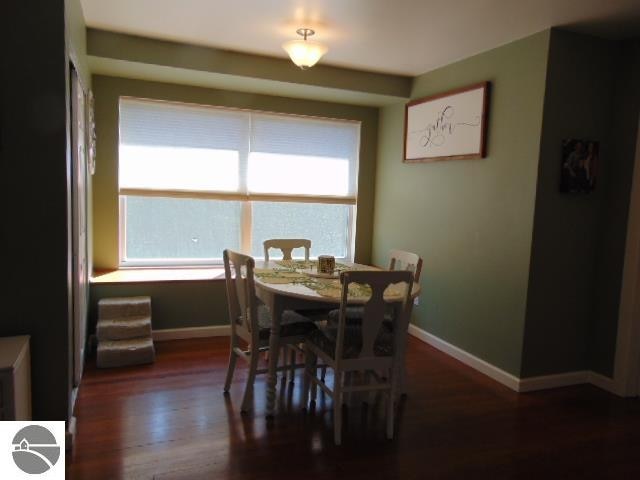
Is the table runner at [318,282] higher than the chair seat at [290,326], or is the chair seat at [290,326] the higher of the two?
the table runner at [318,282]

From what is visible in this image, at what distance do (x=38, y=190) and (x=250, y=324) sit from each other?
1215 mm

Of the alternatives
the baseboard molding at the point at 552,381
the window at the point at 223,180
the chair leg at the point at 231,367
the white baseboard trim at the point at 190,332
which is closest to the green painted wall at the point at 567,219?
the baseboard molding at the point at 552,381

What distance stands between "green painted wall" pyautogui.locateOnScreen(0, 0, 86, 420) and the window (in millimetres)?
1909

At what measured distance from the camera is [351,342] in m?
2.41

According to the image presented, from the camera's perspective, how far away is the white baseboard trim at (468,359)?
122 inches

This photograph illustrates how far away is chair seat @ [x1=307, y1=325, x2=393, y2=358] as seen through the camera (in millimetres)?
2387

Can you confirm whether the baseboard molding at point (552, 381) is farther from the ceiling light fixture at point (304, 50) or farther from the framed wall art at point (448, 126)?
the ceiling light fixture at point (304, 50)

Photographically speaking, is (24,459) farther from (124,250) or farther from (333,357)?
(124,250)

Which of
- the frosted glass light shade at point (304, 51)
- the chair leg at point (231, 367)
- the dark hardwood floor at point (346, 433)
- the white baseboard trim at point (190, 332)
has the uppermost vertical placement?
the frosted glass light shade at point (304, 51)

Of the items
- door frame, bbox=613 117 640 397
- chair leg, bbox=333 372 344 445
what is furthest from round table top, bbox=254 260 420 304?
door frame, bbox=613 117 640 397

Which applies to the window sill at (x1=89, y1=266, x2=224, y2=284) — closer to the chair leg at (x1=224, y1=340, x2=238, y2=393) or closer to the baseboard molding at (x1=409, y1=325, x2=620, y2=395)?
the chair leg at (x1=224, y1=340, x2=238, y2=393)

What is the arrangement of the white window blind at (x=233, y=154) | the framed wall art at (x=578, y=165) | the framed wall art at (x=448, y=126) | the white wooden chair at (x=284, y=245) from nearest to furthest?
the framed wall art at (x=578, y=165) → the framed wall art at (x=448, y=126) → the white wooden chair at (x=284, y=245) → the white window blind at (x=233, y=154)

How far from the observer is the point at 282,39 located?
3.21m

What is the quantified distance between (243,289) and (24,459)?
4.11ft
